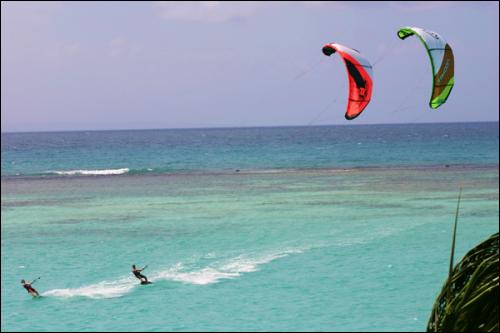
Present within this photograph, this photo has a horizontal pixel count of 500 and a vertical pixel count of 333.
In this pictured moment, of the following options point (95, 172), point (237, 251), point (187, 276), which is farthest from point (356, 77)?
point (95, 172)

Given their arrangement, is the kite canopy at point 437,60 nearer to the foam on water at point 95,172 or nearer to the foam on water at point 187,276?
the foam on water at point 187,276

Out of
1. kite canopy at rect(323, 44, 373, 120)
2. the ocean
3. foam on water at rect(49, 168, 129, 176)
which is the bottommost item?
foam on water at rect(49, 168, 129, 176)

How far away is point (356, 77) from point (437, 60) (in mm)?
2379

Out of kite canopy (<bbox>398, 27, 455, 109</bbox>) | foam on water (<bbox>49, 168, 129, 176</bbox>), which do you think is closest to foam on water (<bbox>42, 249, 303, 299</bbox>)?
kite canopy (<bbox>398, 27, 455, 109</bbox>)

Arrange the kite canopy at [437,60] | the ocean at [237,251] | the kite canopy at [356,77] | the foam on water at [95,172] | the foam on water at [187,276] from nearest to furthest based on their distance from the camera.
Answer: the kite canopy at [437,60], the kite canopy at [356,77], the ocean at [237,251], the foam on water at [187,276], the foam on water at [95,172]

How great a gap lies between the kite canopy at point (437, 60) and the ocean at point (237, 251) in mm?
4709

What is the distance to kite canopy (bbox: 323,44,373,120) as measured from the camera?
13625 millimetres

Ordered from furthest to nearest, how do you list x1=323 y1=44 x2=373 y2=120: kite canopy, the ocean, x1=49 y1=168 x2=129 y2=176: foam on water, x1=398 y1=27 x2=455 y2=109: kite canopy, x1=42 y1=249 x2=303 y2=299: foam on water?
x1=49 y1=168 x2=129 y2=176: foam on water, x1=42 y1=249 x2=303 y2=299: foam on water, the ocean, x1=323 y1=44 x2=373 y2=120: kite canopy, x1=398 y1=27 x2=455 y2=109: kite canopy

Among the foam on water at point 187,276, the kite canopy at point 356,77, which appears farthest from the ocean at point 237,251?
the kite canopy at point 356,77

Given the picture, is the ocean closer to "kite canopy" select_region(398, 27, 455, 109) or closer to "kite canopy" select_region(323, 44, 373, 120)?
"kite canopy" select_region(323, 44, 373, 120)

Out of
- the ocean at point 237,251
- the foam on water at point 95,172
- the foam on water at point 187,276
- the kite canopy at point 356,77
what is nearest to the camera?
the kite canopy at point 356,77

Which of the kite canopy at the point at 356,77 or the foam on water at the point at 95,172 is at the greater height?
the kite canopy at the point at 356,77

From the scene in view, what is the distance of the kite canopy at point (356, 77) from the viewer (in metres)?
13.6

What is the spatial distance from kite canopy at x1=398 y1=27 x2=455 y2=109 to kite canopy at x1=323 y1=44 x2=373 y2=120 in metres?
1.30
